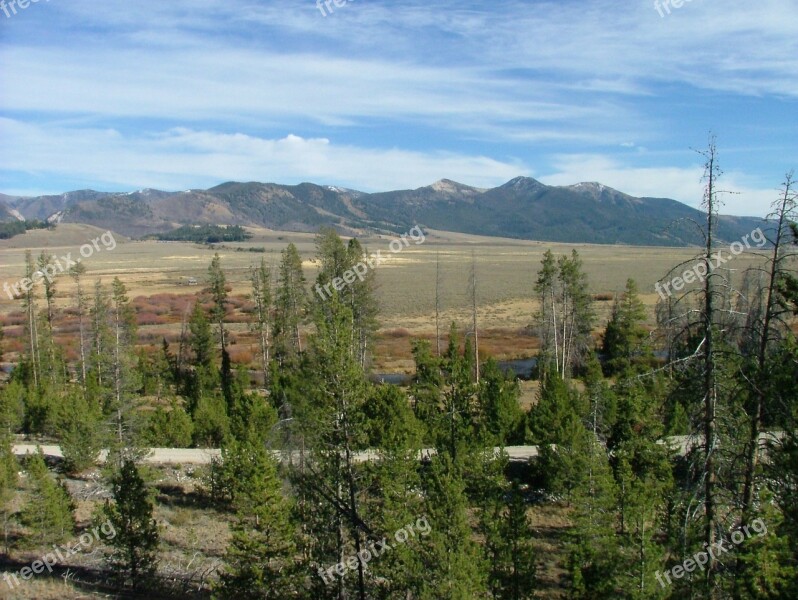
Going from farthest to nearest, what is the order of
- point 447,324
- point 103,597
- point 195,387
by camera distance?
point 447,324
point 195,387
point 103,597

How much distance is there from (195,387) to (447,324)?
128 feet

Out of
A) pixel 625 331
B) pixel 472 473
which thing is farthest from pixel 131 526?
pixel 625 331

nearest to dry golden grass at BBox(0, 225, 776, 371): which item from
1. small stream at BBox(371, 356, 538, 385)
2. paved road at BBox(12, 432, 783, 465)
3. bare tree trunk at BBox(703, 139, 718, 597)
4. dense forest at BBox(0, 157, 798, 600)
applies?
small stream at BBox(371, 356, 538, 385)

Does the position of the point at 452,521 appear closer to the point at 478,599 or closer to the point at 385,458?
the point at 478,599

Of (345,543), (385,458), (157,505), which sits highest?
(385,458)

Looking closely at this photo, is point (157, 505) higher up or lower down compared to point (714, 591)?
lower down

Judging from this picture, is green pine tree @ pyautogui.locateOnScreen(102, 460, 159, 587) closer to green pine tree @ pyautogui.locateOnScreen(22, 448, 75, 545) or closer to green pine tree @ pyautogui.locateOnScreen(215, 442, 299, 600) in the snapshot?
green pine tree @ pyautogui.locateOnScreen(22, 448, 75, 545)

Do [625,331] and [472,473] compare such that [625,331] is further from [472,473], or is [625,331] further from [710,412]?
[710,412]

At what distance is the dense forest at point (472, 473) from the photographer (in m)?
10.9

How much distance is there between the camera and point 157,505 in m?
26.3

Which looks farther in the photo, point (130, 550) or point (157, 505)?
point (157, 505)

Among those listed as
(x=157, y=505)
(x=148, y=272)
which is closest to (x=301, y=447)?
(x=157, y=505)

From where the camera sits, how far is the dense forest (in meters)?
10.9

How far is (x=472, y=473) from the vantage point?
21312 millimetres
